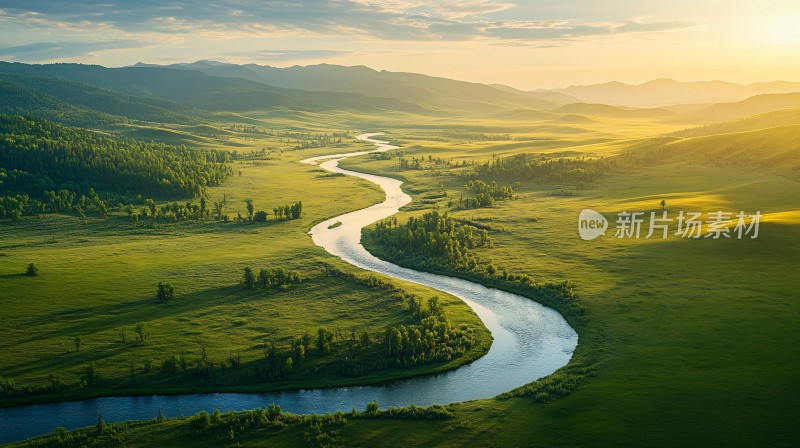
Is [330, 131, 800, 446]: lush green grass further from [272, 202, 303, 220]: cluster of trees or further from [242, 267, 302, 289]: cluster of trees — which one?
[272, 202, 303, 220]: cluster of trees

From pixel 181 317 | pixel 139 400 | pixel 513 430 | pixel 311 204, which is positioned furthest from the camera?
pixel 311 204

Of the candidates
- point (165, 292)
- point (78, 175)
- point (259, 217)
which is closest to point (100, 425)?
point (165, 292)

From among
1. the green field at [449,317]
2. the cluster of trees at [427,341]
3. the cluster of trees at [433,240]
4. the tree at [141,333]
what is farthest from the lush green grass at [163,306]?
the cluster of trees at [433,240]

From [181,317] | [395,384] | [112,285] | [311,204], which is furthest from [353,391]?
[311,204]

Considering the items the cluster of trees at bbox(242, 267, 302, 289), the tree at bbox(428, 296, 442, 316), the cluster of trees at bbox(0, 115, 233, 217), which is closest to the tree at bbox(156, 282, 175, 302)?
the cluster of trees at bbox(242, 267, 302, 289)

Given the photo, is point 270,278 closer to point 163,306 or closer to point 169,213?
point 163,306

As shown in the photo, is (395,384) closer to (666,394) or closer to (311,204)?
(666,394)
